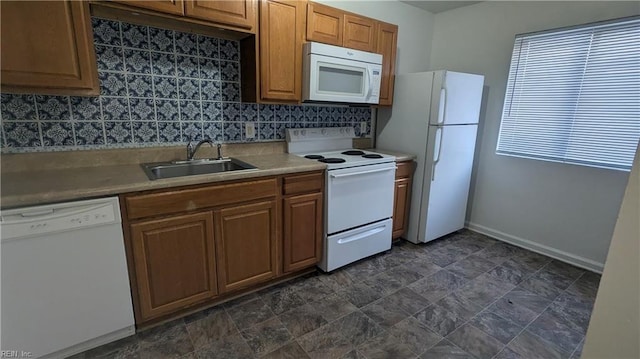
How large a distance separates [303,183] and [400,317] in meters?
1.12

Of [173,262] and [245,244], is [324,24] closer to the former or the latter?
[245,244]

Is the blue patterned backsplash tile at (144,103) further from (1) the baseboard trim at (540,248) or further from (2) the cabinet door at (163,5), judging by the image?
(1) the baseboard trim at (540,248)

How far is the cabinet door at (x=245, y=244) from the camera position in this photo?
6.30 ft

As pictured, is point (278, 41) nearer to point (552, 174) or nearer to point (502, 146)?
point (502, 146)

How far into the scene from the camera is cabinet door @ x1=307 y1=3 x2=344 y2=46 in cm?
229

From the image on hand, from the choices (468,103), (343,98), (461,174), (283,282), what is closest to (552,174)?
(461,174)

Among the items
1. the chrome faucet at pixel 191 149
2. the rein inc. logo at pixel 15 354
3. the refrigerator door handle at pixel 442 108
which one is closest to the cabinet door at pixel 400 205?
the refrigerator door handle at pixel 442 108

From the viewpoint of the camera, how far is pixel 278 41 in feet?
7.14

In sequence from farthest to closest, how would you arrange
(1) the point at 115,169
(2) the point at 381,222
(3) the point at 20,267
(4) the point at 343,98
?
(2) the point at 381,222, (4) the point at 343,98, (1) the point at 115,169, (3) the point at 20,267

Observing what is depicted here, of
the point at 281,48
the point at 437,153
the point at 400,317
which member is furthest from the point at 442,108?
the point at 400,317

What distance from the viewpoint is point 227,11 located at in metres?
1.90

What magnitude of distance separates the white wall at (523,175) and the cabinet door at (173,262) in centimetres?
290

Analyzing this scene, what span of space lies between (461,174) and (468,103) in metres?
0.72

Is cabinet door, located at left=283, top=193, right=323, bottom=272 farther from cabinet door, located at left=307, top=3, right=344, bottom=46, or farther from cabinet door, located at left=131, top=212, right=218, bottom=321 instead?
cabinet door, located at left=307, top=3, right=344, bottom=46
